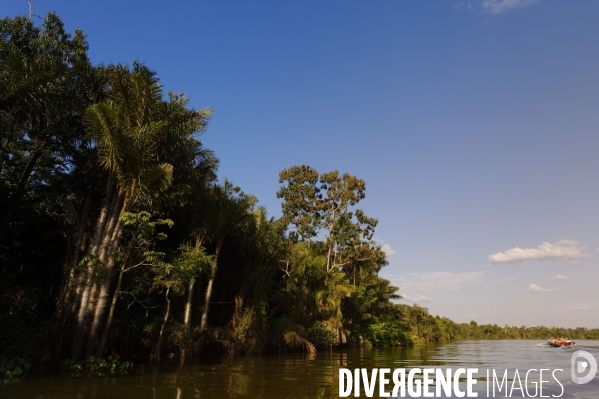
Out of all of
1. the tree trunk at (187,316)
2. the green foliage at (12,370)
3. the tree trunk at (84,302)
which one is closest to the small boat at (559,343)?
the tree trunk at (187,316)

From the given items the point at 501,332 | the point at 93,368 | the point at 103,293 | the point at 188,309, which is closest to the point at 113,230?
the point at 103,293

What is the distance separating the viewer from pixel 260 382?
11.0 m

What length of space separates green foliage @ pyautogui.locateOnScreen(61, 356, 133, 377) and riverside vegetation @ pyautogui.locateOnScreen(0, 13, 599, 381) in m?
0.04

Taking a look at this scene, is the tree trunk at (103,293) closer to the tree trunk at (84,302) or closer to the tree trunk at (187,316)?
the tree trunk at (84,302)

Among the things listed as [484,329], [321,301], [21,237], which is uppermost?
[21,237]

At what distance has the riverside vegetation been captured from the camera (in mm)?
13195

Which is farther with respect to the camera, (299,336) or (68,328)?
(299,336)

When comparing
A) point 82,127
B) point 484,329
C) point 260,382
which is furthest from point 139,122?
point 484,329

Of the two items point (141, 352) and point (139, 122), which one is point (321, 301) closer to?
point (141, 352)

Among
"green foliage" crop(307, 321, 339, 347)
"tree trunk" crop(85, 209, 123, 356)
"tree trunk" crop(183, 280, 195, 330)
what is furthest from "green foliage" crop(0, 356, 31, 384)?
"green foliage" crop(307, 321, 339, 347)

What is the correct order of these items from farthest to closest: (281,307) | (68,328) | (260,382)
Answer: (281,307) < (68,328) < (260,382)

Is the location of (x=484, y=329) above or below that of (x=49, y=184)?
below

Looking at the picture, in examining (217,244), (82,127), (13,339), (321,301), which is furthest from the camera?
(321,301)

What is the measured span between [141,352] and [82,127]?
11.0 meters
